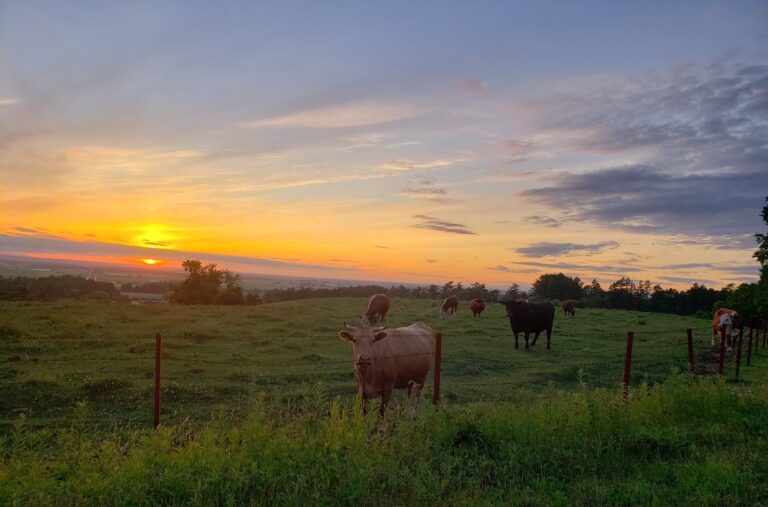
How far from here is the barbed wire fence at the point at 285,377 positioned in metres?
11.2

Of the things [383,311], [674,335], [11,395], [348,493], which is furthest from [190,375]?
[674,335]

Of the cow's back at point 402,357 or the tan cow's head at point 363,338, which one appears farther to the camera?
the cow's back at point 402,357

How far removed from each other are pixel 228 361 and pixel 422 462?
11489 mm

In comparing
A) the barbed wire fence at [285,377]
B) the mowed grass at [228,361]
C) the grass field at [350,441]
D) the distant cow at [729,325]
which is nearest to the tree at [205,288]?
the mowed grass at [228,361]

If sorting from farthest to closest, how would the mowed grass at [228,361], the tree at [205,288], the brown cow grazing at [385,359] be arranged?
the tree at [205,288], the mowed grass at [228,361], the brown cow grazing at [385,359]

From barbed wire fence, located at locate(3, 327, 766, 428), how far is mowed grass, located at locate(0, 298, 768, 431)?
0.04 meters

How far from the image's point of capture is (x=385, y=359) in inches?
417

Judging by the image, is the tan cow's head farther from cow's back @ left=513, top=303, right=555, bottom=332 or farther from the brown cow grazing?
cow's back @ left=513, top=303, right=555, bottom=332

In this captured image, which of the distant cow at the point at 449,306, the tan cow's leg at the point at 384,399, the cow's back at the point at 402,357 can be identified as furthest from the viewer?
the distant cow at the point at 449,306

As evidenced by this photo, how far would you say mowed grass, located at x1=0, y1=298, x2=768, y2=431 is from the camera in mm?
11578

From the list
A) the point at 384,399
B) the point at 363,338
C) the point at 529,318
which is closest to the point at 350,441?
the point at 363,338

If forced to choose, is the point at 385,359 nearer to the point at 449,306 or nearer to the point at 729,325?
the point at 729,325

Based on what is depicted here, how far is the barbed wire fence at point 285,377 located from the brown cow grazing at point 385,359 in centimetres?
72

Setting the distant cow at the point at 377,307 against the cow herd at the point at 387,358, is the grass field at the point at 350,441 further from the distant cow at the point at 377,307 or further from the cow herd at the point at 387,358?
the distant cow at the point at 377,307
